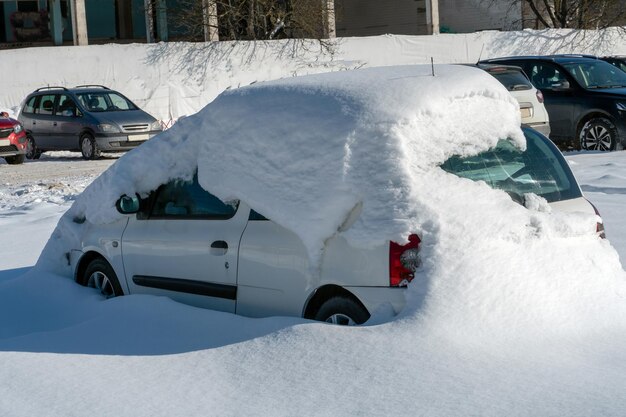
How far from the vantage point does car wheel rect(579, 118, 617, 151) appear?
17609 millimetres

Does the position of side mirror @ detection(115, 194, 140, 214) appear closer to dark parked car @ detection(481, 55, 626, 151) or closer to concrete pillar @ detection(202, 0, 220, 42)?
dark parked car @ detection(481, 55, 626, 151)

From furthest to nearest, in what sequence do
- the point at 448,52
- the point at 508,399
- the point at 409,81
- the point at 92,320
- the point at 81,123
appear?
the point at 448,52 < the point at 81,123 < the point at 92,320 < the point at 409,81 < the point at 508,399

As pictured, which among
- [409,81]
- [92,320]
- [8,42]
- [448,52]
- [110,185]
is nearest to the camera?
[409,81]

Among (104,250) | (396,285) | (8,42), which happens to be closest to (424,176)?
(396,285)

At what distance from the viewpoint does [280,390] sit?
4.99 metres

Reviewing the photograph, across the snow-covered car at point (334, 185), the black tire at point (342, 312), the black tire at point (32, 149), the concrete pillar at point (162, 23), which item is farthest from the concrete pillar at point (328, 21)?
the black tire at point (342, 312)

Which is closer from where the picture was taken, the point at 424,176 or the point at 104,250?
the point at 424,176

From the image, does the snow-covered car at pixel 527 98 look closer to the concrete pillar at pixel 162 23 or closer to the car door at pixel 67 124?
the car door at pixel 67 124

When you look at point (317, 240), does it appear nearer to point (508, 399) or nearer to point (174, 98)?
point (508, 399)

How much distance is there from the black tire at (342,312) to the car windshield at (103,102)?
18816 mm

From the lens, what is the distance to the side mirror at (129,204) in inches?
286

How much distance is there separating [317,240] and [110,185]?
2.31 m

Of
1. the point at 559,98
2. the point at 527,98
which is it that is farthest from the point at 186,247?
the point at 559,98

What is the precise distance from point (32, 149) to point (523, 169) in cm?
2033
